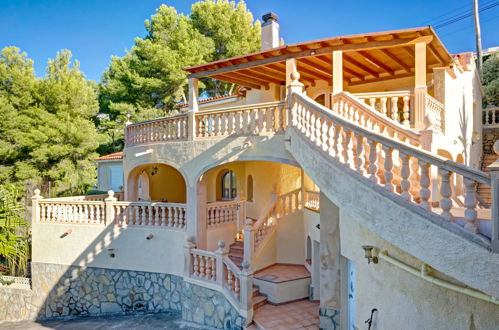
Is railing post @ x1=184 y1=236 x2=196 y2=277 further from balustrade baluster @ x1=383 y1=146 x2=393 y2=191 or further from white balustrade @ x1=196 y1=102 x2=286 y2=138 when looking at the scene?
balustrade baluster @ x1=383 y1=146 x2=393 y2=191

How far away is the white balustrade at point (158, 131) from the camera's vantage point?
37.6 feet

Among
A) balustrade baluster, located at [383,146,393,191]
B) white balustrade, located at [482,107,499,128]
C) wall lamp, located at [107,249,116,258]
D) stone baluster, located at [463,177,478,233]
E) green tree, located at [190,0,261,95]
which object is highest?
green tree, located at [190,0,261,95]

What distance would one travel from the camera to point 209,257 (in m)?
10.5

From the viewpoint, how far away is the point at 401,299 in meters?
4.69

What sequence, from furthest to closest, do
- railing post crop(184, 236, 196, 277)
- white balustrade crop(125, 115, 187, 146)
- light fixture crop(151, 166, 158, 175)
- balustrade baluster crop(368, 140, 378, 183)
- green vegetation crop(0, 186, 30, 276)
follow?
light fixture crop(151, 166, 158, 175)
green vegetation crop(0, 186, 30, 276)
white balustrade crop(125, 115, 187, 146)
railing post crop(184, 236, 196, 277)
balustrade baluster crop(368, 140, 378, 183)

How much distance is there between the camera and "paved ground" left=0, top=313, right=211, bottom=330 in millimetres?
10945

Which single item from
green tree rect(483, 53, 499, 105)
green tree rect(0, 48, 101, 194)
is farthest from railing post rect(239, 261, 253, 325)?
green tree rect(483, 53, 499, 105)

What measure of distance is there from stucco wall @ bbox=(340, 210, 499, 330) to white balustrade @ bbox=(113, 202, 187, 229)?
6.78 m

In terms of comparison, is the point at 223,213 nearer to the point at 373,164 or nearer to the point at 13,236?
the point at 373,164

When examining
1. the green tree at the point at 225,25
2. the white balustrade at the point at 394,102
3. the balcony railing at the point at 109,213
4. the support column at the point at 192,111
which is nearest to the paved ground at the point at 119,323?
the balcony railing at the point at 109,213

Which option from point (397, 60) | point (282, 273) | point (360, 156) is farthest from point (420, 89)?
point (282, 273)

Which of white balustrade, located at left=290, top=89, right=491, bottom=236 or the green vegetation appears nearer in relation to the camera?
white balustrade, located at left=290, top=89, right=491, bottom=236

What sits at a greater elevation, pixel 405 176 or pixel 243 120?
pixel 243 120

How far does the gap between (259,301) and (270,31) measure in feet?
35.2
